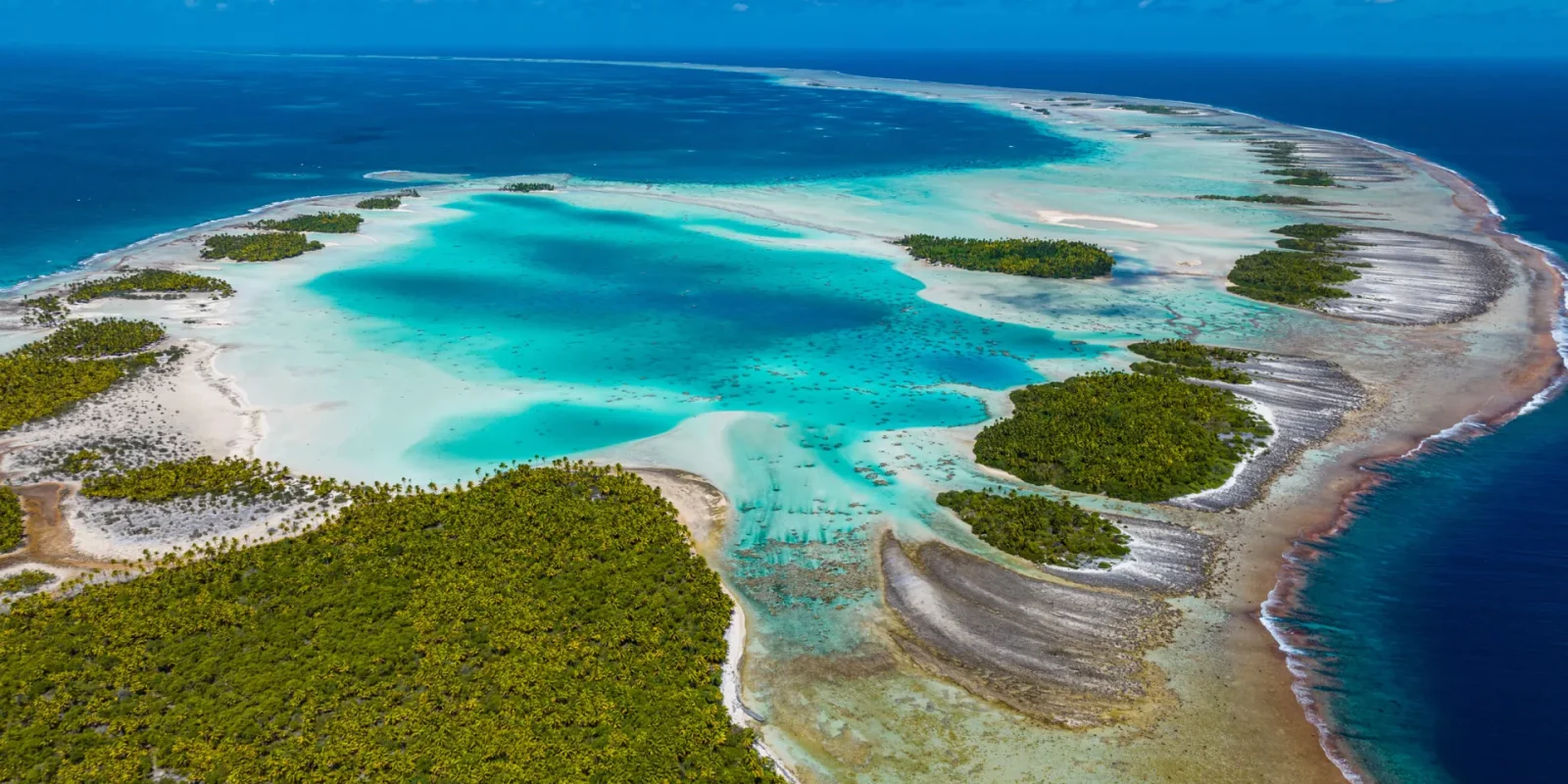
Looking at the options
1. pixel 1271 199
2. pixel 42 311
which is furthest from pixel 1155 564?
pixel 1271 199

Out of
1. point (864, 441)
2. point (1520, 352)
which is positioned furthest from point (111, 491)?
point (1520, 352)

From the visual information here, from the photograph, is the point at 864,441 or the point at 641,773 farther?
the point at 864,441

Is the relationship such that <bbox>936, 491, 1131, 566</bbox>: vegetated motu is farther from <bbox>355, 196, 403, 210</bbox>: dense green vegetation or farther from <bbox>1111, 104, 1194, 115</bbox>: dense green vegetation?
<bbox>1111, 104, 1194, 115</bbox>: dense green vegetation

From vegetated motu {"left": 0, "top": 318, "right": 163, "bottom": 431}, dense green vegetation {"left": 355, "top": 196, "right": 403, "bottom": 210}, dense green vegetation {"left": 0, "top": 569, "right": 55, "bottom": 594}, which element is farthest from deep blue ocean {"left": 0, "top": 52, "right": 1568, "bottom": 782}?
dense green vegetation {"left": 0, "top": 569, "right": 55, "bottom": 594}

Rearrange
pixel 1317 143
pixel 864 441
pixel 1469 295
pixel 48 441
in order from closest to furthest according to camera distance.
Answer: pixel 48 441 < pixel 864 441 < pixel 1469 295 < pixel 1317 143

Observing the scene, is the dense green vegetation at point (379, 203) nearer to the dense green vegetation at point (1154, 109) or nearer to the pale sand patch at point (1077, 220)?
the pale sand patch at point (1077, 220)

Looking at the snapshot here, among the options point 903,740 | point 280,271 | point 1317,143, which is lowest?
point 903,740

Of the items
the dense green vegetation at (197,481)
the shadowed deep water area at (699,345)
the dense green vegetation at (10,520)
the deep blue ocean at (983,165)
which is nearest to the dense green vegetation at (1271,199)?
the deep blue ocean at (983,165)

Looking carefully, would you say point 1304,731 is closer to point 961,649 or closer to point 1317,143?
point 961,649

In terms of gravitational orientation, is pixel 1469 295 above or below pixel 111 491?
above
